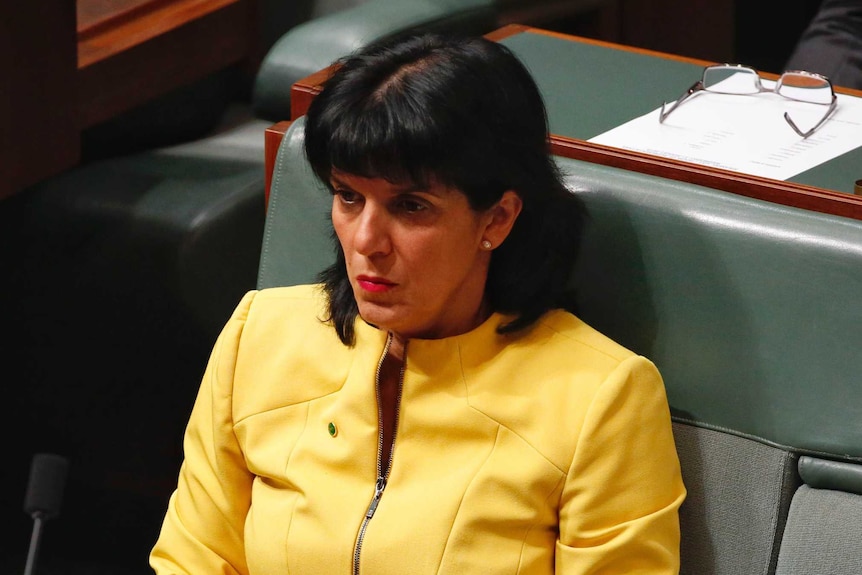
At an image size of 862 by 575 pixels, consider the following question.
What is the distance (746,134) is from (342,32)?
878 millimetres

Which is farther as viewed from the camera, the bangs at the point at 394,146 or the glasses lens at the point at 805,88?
the glasses lens at the point at 805,88

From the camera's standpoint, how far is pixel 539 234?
128cm

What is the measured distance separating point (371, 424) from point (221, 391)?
185 mm

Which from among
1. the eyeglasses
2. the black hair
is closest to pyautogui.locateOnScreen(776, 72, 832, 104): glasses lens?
the eyeglasses

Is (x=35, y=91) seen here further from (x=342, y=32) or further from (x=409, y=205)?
(x=409, y=205)

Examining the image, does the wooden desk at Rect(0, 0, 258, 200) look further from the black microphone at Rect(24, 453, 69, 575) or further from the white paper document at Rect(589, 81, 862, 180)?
the white paper document at Rect(589, 81, 862, 180)

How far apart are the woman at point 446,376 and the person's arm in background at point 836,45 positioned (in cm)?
115

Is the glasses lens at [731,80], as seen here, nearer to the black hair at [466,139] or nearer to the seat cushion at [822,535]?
the black hair at [466,139]

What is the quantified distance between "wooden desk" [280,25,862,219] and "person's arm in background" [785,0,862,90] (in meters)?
0.57

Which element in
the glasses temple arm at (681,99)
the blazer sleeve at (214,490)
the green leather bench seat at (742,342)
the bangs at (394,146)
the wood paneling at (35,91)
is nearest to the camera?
the bangs at (394,146)

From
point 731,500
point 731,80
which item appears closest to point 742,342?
point 731,500

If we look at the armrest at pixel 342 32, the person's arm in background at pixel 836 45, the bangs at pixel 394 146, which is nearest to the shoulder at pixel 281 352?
the bangs at pixel 394 146

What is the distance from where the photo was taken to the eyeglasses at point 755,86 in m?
1.60

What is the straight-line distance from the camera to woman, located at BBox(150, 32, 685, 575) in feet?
3.90
